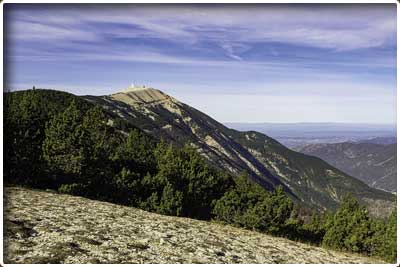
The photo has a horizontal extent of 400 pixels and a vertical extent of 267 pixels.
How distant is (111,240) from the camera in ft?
65.8

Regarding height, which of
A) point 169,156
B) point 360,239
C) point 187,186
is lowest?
point 360,239

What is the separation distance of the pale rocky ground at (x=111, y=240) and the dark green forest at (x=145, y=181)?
29.1 ft

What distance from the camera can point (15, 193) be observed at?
96.2ft

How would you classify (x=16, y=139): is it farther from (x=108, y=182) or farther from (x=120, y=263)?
(x=120, y=263)

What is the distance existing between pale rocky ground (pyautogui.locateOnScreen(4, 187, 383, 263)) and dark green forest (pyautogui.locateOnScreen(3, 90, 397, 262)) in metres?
8.86

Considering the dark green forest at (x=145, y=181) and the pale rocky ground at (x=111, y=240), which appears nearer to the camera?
the pale rocky ground at (x=111, y=240)

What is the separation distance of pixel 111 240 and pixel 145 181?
31792 mm

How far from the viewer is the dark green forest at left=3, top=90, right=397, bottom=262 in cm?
3953

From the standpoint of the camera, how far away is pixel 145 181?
51750 millimetres

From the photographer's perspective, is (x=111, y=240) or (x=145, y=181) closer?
(x=111, y=240)

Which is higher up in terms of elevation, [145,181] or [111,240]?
[111,240]

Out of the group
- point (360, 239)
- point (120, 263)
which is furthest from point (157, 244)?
point (360, 239)

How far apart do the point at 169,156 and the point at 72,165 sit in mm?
18664

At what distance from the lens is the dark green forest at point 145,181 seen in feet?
130
